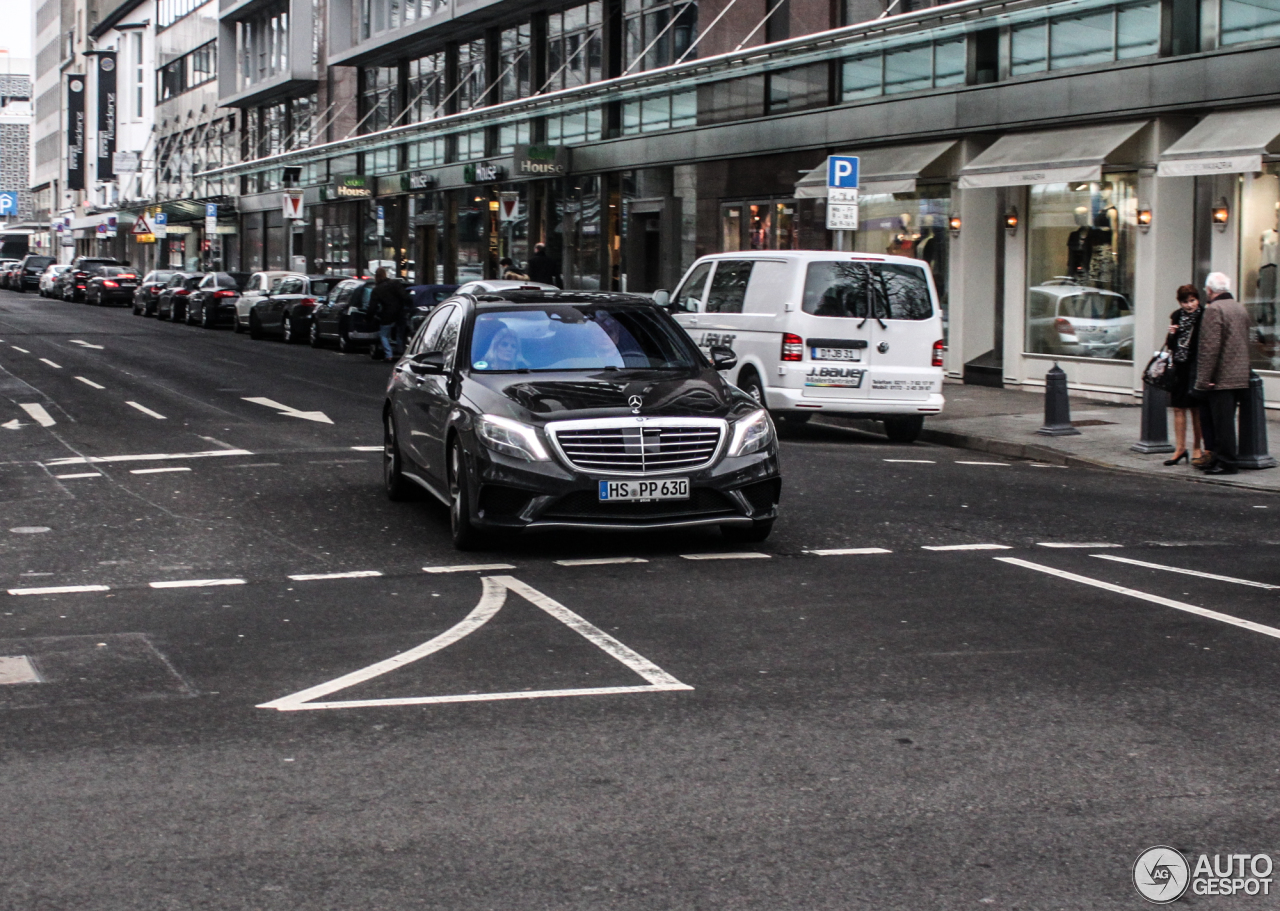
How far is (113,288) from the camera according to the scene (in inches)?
2416

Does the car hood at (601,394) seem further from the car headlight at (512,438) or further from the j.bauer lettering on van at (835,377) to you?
the j.bauer lettering on van at (835,377)

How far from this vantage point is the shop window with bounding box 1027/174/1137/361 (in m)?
22.1

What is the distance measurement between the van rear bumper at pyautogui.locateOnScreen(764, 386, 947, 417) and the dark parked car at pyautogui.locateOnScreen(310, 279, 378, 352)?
14707 mm

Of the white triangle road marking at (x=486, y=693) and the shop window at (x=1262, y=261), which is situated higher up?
the shop window at (x=1262, y=261)

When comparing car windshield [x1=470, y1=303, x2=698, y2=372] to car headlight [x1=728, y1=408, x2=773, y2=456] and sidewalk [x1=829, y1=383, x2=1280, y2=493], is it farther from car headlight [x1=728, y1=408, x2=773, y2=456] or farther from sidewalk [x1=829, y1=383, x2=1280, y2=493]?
sidewalk [x1=829, y1=383, x2=1280, y2=493]

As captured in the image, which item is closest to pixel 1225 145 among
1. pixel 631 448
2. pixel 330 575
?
pixel 631 448

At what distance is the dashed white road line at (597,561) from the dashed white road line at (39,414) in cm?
997

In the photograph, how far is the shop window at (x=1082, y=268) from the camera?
72.4 feet

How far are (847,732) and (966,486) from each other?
799 centimetres

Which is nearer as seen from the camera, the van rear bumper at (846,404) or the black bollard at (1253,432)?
the black bollard at (1253,432)

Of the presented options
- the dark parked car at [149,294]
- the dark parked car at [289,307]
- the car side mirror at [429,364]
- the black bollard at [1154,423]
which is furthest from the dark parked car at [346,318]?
the car side mirror at [429,364]

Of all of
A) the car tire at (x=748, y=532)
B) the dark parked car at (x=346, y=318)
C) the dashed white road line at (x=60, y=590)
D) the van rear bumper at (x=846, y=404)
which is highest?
the dark parked car at (x=346, y=318)

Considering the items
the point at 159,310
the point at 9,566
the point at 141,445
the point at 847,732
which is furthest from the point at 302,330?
the point at 847,732

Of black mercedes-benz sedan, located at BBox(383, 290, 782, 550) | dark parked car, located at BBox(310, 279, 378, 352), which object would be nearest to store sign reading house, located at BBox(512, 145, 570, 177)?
dark parked car, located at BBox(310, 279, 378, 352)
